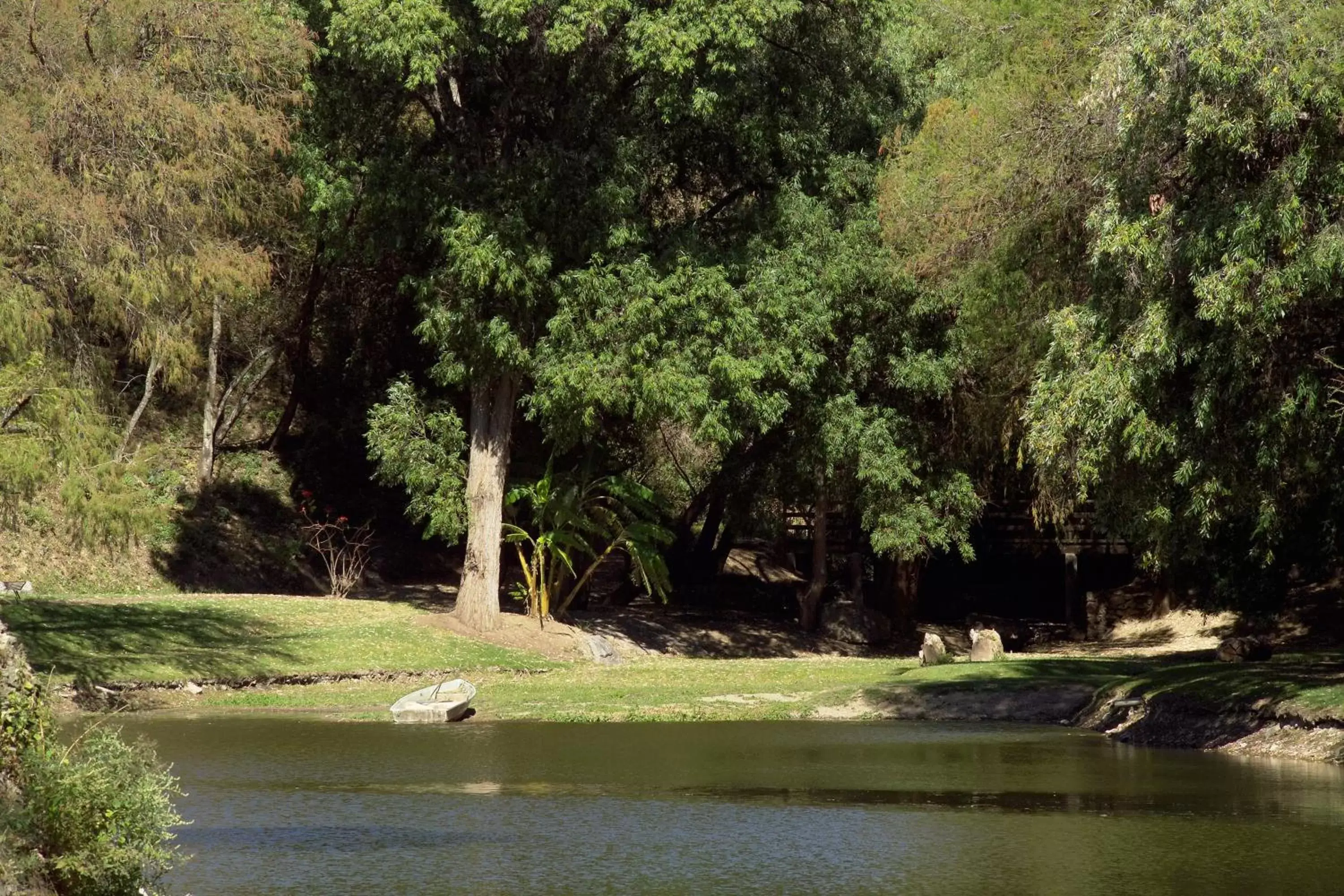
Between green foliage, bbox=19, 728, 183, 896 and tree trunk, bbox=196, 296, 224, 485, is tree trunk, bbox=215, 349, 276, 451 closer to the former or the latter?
tree trunk, bbox=196, 296, 224, 485

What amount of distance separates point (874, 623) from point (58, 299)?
1947cm

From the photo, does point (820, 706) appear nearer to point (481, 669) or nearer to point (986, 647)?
point (481, 669)

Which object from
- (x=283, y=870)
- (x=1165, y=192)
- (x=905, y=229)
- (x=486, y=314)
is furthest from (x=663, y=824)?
(x=905, y=229)

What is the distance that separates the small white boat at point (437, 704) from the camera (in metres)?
20.0

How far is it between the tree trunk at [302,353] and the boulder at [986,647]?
599 inches

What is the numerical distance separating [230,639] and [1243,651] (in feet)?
53.3

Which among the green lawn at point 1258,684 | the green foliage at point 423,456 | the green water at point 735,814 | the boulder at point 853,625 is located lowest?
the green water at point 735,814

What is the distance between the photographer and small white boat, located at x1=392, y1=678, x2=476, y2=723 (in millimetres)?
20031

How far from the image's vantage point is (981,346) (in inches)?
1155

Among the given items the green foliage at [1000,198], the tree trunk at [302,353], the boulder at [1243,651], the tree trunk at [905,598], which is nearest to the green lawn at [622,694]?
the boulder at [1243,651]

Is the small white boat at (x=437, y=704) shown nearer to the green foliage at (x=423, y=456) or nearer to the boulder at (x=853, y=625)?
the green foliage at (x=423, y=456)

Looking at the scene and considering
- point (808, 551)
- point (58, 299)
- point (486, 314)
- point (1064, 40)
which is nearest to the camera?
point (58, 299)

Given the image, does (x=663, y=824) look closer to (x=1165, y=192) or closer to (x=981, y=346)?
(x=1165, y=192)

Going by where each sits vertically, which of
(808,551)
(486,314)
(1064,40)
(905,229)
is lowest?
(808,551)
